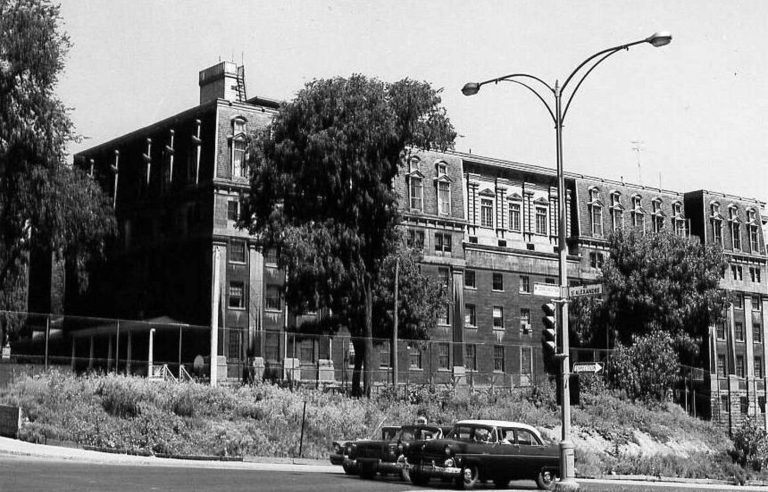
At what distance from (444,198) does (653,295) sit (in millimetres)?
18970

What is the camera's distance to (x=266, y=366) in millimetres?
56344

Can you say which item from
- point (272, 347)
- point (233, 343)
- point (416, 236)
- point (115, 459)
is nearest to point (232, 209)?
point (233, 343)

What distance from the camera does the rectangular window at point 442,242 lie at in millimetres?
85812

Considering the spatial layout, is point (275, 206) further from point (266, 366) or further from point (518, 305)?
point (518, 305)

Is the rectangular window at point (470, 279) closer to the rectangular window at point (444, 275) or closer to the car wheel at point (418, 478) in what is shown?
the rectangular window at point (444, 275)

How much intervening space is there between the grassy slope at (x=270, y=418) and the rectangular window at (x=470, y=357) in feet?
50.0

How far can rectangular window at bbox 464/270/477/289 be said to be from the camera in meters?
88.0

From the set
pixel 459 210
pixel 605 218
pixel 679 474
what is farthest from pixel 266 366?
pixel 605 218

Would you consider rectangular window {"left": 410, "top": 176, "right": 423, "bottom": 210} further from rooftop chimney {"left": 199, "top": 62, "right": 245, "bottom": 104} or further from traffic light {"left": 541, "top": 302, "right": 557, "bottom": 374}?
traffic light {"left": 541, "top": 302, "right": 557, "bottom": 374}

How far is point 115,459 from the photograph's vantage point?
106ft

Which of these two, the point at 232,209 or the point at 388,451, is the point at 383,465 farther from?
the point at 232,209

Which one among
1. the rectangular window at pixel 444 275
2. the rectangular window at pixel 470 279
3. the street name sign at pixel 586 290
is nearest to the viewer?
the street name sign at pixel 586 290

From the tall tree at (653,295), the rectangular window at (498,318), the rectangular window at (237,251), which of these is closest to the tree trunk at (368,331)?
the rectangular window at (237,251)

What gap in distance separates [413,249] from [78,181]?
2013cm
